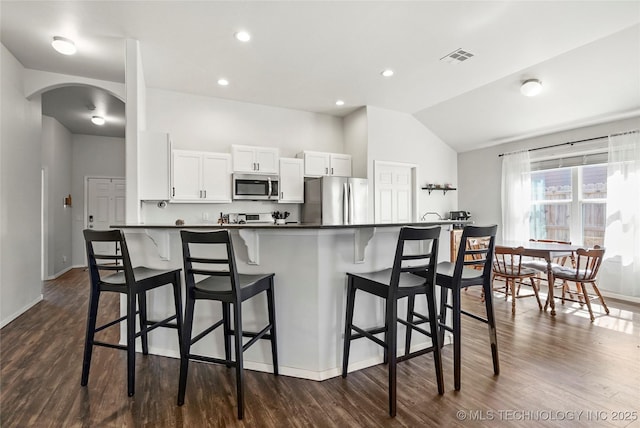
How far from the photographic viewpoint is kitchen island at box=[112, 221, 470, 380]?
2.17m

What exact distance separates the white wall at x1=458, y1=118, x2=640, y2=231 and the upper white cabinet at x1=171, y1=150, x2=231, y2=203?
179 inches

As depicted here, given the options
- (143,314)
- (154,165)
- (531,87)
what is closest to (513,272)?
(531,87)

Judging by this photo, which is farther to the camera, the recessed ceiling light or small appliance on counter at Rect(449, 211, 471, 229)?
small appliance on counter at Rect(449, 211, 471, 229)

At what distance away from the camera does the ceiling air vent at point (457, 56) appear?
350 centimetres

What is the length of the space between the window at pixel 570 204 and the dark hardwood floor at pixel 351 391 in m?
2.13

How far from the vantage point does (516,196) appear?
A: 5293 mm

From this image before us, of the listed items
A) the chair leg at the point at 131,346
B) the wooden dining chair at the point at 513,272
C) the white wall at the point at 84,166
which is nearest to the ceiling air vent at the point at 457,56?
the wooden dining chair at the point at 513,272

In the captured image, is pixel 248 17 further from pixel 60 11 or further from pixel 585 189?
pixel 585 189

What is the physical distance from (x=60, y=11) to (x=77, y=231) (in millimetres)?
5368

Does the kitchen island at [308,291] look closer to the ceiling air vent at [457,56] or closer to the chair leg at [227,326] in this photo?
the chair leg at [227,326]

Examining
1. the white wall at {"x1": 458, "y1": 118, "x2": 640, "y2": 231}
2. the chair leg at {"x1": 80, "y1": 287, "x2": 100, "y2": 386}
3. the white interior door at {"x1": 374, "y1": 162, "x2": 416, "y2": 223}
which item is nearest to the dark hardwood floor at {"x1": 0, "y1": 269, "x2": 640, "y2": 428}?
the chair leg at {"x1": 80, "y1": 287, "x2": 100, "y2": 386}

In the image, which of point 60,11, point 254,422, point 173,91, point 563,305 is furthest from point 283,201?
point 563,305

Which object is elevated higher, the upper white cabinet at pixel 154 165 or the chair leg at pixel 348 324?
the upper white cabinet at pixel 154 165

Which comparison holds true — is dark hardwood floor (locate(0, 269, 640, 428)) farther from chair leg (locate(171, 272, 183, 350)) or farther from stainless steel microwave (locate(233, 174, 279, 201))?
stainless steel microwave (locate(233, 174, 279, 201))
